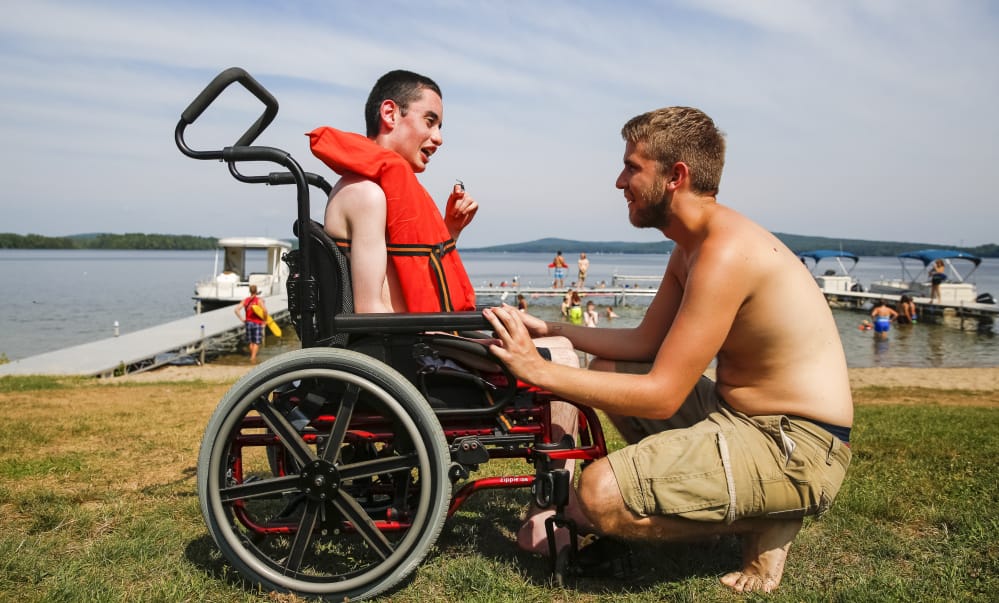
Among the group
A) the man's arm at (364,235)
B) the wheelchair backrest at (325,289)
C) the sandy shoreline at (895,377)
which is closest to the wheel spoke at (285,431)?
the wheelchair backrest at (325,289)

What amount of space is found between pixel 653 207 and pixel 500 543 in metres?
1.72

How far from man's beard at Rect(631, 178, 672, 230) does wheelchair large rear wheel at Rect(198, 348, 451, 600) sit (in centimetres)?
114

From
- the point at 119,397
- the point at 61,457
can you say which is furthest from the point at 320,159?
the point at 119,397

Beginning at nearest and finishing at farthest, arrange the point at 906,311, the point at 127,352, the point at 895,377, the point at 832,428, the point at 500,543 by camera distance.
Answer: the point at 832,428
the point at 500,543
the point at 895,377
the point at 127,352
the point at 906,311

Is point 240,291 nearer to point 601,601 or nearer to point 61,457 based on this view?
point 61,457

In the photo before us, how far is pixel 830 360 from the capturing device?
2793 mm

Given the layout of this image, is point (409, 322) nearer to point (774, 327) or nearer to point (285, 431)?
point (285, 431)

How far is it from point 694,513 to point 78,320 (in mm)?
39481

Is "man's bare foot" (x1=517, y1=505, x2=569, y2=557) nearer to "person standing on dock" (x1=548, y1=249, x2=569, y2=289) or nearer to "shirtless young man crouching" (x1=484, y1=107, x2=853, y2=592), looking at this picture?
"shirtless young man crouching" (x1=484, y1=107, x2=853, y2=592)

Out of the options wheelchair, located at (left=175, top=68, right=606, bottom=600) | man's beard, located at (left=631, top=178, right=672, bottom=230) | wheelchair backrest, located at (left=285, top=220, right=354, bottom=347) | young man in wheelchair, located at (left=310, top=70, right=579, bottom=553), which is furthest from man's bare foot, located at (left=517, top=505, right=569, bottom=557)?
man's beard, located at (left=631, top=178, right=672, bottom=230)

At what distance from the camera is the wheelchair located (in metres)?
2.60

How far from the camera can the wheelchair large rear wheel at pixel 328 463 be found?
2.59m

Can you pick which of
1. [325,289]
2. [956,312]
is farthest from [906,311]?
[325,289]

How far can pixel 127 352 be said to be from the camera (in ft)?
56.9
